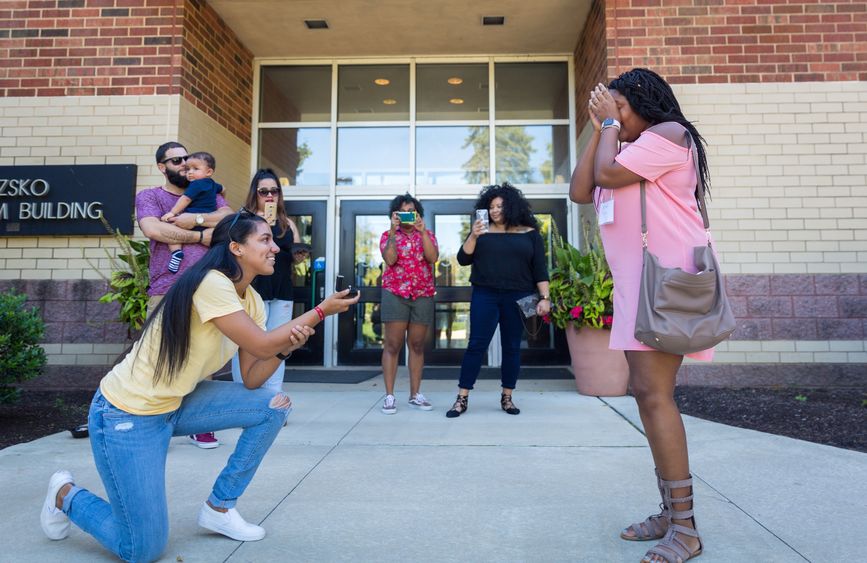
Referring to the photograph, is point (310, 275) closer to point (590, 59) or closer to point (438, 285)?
point (438, 285)

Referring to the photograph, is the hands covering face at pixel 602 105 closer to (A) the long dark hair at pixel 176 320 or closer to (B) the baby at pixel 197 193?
(A) the long dark hair at pixel 176 320

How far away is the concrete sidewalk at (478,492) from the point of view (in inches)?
82.7

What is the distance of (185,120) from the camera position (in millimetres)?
6227

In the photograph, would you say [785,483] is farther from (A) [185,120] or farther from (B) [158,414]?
(A) [185,120]

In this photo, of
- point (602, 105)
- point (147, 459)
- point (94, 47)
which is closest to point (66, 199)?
point (94, 47)

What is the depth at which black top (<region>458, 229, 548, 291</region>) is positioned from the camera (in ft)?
14.8

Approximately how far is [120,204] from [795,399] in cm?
691

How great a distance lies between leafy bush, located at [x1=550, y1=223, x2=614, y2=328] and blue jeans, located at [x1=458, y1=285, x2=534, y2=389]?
0.88 meters

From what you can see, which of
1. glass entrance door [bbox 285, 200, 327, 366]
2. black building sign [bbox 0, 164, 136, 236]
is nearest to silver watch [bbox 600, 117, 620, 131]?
black building sign [bbox 0, 164, 136, 236]

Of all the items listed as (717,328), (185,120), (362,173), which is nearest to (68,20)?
(185,120)

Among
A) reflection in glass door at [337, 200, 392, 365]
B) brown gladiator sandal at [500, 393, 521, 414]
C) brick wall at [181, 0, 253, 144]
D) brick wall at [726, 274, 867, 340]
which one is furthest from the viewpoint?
reflection in glass door at [337, 200, 392, 365]

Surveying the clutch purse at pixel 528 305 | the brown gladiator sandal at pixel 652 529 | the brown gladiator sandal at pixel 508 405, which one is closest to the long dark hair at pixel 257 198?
the clutch purse at pixel 528 305

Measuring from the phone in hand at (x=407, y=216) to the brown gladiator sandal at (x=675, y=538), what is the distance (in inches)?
117

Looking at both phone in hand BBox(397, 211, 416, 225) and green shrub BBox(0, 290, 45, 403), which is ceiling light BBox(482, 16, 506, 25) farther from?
green shrub BBox(0, 290, 45, 403)
